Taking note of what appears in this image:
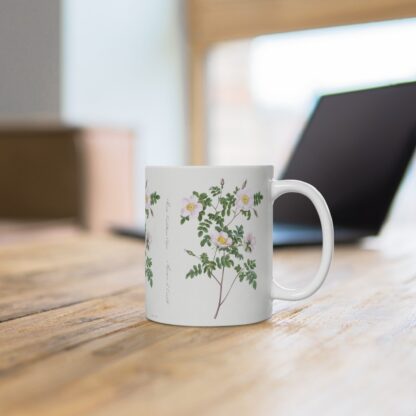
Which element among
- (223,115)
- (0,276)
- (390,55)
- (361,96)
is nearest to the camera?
(0,276)

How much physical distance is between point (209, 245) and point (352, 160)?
672 millimetres

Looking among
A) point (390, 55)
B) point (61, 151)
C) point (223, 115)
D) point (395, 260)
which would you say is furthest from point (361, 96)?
point (223, 115)

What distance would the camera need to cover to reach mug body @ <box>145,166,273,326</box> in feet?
1.88

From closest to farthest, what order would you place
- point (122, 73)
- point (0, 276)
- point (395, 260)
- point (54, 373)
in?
1. point (54, 373)
2. point (0, 276)
3. point (395, 260)
4. point (122, 73)

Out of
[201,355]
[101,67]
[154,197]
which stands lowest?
[201,355]

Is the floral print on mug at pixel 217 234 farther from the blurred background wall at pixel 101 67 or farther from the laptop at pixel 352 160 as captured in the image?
the blurred background wall at pixel 101 67

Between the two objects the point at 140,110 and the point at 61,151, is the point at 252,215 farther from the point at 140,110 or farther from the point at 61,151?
the point at 140,110

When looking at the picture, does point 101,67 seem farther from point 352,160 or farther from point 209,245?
point 209,245

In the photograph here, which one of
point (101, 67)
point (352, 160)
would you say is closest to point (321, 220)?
point (352, 160)

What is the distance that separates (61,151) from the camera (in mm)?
2098

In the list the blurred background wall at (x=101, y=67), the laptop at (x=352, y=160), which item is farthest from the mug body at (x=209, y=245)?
the blurred background wall at (x=101, y=67)

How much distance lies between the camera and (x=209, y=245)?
572mm

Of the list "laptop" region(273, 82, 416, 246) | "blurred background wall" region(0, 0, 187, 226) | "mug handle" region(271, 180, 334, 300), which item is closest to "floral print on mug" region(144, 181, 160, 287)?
"mug handle" region(271, 180, 334, 300)

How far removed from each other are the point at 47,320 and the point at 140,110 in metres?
1.79
